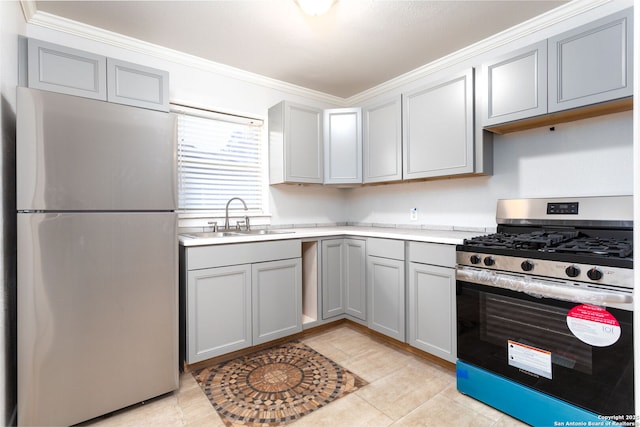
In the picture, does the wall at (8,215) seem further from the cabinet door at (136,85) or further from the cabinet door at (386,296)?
the cabinet door at (386,296)

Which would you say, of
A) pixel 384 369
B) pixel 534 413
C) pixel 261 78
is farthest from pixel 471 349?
pixel 261 78

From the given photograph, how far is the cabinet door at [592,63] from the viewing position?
165cm

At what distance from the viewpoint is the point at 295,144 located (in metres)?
3.01

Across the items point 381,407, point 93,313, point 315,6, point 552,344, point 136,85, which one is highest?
point 315,6

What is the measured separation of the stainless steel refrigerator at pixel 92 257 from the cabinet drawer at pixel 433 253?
1638 mm

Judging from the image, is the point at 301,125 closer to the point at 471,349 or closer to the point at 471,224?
the point at 471,224

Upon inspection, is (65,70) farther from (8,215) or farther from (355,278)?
(355,278)

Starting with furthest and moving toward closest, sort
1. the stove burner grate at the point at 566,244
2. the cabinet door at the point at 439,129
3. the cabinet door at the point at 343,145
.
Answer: the cabinet door at the point at 343,145, the cabinet door at the point at 439,129, the stove burner grate at the point at 566,244

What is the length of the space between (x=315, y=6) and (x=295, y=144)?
1.25 m

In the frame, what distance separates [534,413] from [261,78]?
3255mm

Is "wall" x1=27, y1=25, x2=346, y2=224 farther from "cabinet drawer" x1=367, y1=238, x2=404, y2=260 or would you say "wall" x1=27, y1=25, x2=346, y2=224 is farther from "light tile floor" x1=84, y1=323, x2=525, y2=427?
"light tile floor" x1=84, y1=323, x2=525, y2=427

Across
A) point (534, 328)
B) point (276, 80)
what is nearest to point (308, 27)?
point (276, 80)

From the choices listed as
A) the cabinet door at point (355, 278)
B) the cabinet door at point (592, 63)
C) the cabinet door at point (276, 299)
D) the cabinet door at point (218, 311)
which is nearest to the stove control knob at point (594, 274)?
the cabinet door at point (592, 63)

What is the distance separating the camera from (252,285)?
2.36m
